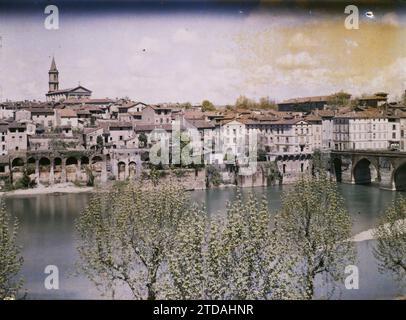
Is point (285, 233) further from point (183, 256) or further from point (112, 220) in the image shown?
point (112, 220)

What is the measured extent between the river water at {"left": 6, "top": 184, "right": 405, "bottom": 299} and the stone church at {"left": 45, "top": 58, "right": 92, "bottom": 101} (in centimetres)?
152

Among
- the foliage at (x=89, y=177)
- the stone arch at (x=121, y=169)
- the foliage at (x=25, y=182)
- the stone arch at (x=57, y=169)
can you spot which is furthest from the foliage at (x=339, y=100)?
the foliage at (x=25, y=182)

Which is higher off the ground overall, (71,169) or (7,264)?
(71,169)

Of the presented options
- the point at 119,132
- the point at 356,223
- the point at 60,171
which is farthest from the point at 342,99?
the point at 60,171

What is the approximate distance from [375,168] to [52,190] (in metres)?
6.74

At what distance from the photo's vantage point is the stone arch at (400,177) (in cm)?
1188

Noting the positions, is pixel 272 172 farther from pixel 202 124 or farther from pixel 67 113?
pixel 67 113

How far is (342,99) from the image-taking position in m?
8.95

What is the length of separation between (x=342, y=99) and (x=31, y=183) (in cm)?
505

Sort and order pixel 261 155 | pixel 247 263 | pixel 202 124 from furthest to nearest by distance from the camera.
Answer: pixel 261 155 < pixel 202 124 < pixel 247 263

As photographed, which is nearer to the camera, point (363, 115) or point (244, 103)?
point (244, 103)

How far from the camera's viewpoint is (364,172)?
12.6 metres

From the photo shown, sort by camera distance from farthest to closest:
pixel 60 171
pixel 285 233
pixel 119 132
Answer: pixel 60 171
pixel 119 132
pixel 285 233

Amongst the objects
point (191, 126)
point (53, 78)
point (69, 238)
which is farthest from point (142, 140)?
point (69, 238)
